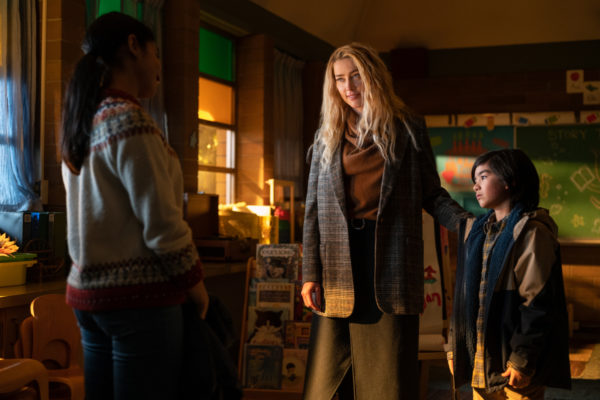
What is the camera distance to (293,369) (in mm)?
3418

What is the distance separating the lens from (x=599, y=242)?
574 cm

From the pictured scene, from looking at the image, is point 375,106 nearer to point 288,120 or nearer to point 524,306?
point 524,306

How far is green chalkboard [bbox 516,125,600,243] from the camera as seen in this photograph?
5.82 meters

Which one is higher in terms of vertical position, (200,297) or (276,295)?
(200,297)

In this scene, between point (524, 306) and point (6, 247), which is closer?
point (524, 306)

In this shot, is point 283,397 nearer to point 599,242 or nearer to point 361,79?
point 361,79

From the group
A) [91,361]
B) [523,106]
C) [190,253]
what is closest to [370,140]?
[190,253]

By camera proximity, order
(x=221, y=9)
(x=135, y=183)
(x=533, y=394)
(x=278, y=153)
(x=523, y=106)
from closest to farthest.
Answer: (x=135, y=183) < (x=533, y=394) < (x=221, y=9) < (x=278, y=153) < (x=523, y=106)

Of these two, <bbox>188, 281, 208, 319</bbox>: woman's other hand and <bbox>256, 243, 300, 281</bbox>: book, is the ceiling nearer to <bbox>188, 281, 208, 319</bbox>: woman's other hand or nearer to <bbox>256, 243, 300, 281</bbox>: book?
<bbox>256, 243, 300, 281</bbox>: book

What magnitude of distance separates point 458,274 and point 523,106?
446 centimetres

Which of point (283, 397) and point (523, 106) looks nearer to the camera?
point (283, 397)

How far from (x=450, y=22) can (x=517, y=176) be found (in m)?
4.76

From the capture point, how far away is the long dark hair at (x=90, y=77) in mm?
1288

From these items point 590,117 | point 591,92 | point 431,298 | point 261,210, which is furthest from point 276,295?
point 591,92
